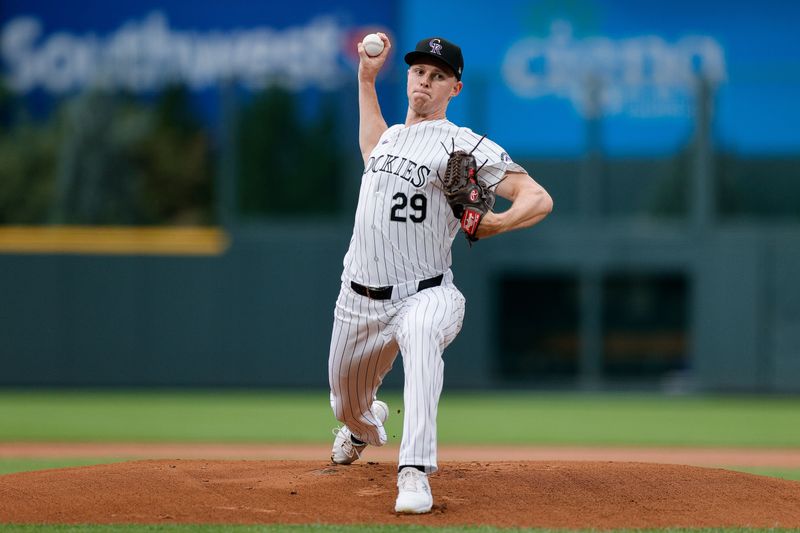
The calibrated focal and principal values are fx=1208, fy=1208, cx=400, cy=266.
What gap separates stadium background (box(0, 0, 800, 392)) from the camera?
537 inches

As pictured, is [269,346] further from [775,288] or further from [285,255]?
[775,288]

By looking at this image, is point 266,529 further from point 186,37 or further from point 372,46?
point 186,37

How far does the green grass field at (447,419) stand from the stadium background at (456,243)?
17.4 inches

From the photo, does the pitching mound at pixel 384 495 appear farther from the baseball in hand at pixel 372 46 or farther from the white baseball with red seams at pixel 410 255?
the baseball in hand at pixel 372 46

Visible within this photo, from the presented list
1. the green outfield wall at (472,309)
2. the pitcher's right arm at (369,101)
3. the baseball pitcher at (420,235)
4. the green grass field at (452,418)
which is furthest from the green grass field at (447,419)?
the pitcher's right arm at (369,101)

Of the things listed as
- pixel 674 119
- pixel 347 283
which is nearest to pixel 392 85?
pixel 674 119

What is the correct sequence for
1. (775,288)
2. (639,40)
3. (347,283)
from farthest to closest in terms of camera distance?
1. (639,40)
2. (775,288)
3. (347,283)

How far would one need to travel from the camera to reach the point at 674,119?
13938 mm

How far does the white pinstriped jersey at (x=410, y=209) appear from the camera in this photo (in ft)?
15.0

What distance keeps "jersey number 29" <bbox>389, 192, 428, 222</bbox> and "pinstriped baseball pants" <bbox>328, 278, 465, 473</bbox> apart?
0.94ft

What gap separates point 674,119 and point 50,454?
862 cm

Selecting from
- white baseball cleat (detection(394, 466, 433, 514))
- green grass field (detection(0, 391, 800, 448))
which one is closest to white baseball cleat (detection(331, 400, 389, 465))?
white baseball cleat (detection(394, 466, 433, 514))

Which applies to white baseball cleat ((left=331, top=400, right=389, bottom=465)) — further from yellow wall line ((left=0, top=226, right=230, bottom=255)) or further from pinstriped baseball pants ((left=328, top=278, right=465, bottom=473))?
yellow wall line ((left=0, top=226, right=230, bottom=255))

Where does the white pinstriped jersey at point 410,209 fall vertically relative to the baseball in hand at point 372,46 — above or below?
below
